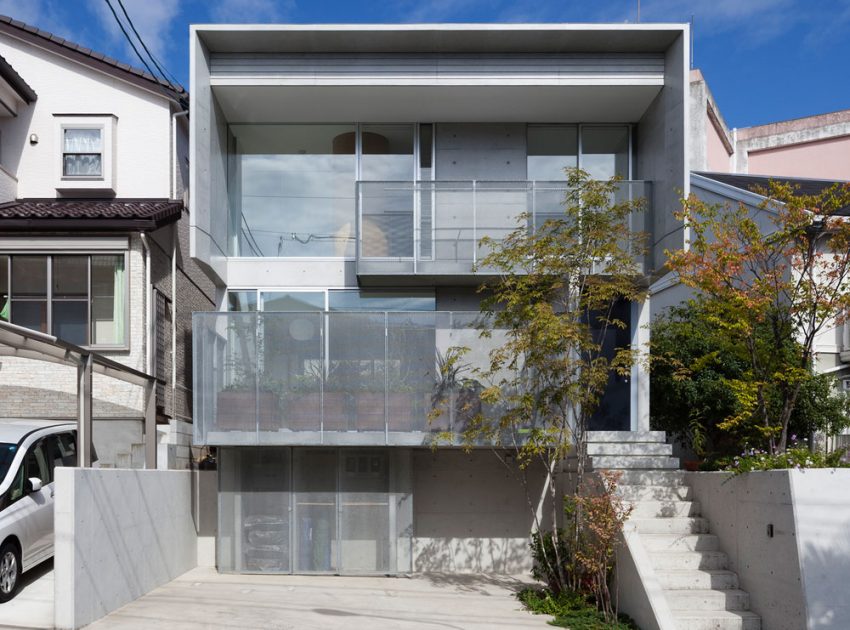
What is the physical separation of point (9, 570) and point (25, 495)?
0.95 metres

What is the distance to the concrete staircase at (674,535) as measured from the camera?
396 inches

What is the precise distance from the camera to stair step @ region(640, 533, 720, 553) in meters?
11.1

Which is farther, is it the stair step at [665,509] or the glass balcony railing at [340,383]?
the glass balcony railing at [340,383]

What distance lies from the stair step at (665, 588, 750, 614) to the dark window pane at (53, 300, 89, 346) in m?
10.6

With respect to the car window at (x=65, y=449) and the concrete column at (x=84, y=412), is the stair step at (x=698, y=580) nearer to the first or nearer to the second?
the concrete column at (x=84, y=412)

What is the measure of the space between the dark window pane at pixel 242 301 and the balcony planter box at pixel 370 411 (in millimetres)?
3235

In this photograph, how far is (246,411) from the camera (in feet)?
44.0

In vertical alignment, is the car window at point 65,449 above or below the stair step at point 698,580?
above

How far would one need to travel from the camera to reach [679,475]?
41.3 ft

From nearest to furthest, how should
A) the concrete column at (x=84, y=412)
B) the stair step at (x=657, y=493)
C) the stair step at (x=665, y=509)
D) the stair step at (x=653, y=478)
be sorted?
the concrete column at (x=84, y=412) < the stair step at (x=665, y=509) < the stair step at (x=657, y=493) < the stair step at (x=653, y=478)

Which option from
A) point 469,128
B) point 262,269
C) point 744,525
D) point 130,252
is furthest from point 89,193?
point 744,525

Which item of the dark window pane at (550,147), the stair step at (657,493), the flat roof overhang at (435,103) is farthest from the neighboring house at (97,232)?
the stair step at (657,493)

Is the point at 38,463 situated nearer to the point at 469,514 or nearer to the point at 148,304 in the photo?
the point at 148,304

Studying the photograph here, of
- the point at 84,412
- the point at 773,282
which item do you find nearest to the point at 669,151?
the point at 773,282
